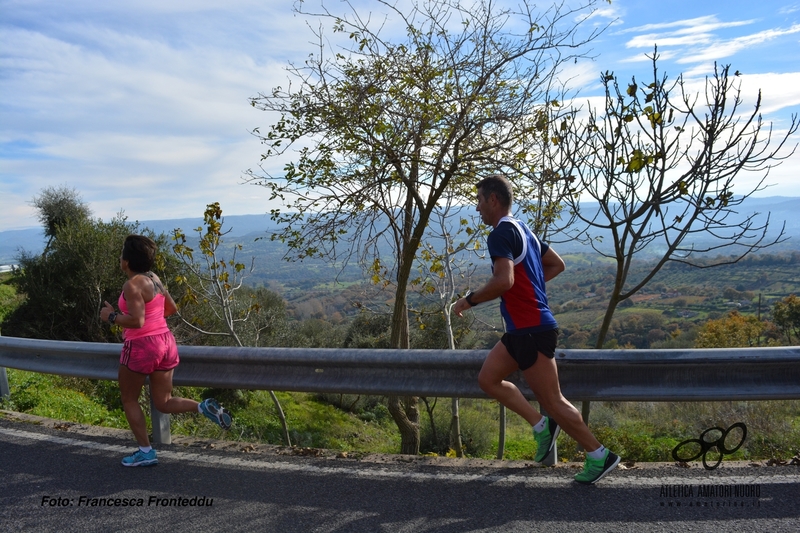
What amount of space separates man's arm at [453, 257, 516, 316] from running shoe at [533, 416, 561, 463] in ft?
3.22

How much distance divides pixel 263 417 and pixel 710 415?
43.4 feet

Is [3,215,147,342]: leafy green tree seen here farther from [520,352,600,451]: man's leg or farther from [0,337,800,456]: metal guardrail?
[520,352,600,451]: man's leg

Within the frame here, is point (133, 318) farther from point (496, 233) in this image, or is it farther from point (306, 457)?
point (496, 233)

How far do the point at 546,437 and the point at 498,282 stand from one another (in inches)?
45.4

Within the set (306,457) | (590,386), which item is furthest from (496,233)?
(306,457)

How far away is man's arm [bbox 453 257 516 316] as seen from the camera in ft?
11.0

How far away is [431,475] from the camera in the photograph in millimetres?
3949

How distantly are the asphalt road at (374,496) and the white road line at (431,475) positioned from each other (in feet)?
0.04

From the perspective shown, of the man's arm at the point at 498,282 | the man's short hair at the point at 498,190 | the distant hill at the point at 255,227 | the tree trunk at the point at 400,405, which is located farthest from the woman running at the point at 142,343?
the distant hill at the point at 255,227

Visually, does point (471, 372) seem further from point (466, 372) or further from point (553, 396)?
point (553, 396)

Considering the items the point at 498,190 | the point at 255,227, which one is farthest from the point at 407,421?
the point at 255,227

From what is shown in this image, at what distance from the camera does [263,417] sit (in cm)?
1856

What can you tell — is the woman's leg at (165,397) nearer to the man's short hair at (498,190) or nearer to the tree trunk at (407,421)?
the man's short hair at (498,190)

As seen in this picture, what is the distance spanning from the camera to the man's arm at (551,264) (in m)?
3.88
